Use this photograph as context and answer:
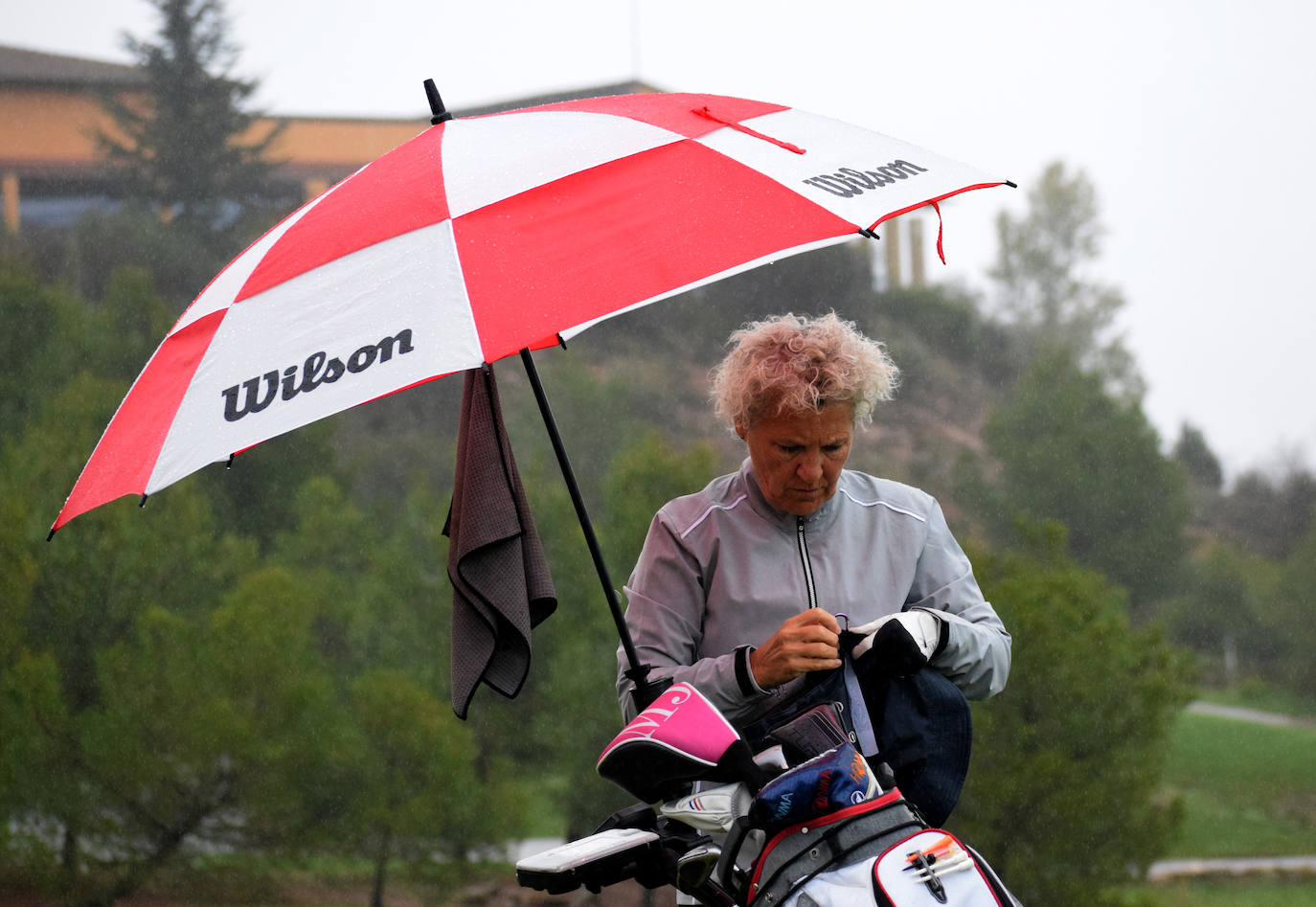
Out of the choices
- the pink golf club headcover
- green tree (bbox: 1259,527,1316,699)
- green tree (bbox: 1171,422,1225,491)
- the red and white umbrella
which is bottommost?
green tree (bbox: 1259,527,1316,699)

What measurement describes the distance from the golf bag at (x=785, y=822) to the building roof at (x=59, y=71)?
566 centimetres

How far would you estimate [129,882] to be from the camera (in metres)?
5.46

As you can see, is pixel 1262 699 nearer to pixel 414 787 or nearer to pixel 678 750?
pixel 414 787

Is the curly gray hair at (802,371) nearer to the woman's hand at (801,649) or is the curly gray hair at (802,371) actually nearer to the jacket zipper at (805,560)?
the jacket zipper at (805,560)

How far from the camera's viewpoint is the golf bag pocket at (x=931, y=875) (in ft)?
5.11

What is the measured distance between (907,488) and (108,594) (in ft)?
14.3

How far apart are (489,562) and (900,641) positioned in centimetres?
59

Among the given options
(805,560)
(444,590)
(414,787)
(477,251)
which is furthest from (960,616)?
(444,590)

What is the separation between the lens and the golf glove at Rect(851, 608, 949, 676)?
180cm

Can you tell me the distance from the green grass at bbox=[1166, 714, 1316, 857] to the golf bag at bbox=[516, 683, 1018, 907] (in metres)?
4.25

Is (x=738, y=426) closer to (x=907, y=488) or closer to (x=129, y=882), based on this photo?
(x=907, y=488)

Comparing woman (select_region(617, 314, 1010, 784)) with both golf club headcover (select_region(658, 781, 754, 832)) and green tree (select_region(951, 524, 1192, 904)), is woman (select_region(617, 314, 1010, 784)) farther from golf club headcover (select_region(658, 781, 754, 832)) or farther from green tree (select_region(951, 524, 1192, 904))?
green tree (select_region(951, 524, 1192, 904))

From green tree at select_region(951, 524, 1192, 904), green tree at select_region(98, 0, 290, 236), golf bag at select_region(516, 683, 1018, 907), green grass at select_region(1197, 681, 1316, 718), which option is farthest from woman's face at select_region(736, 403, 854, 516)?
green tree at select_region(98, 0, 290, 236)

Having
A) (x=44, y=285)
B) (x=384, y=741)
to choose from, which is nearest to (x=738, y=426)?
(x=384, y=741)
